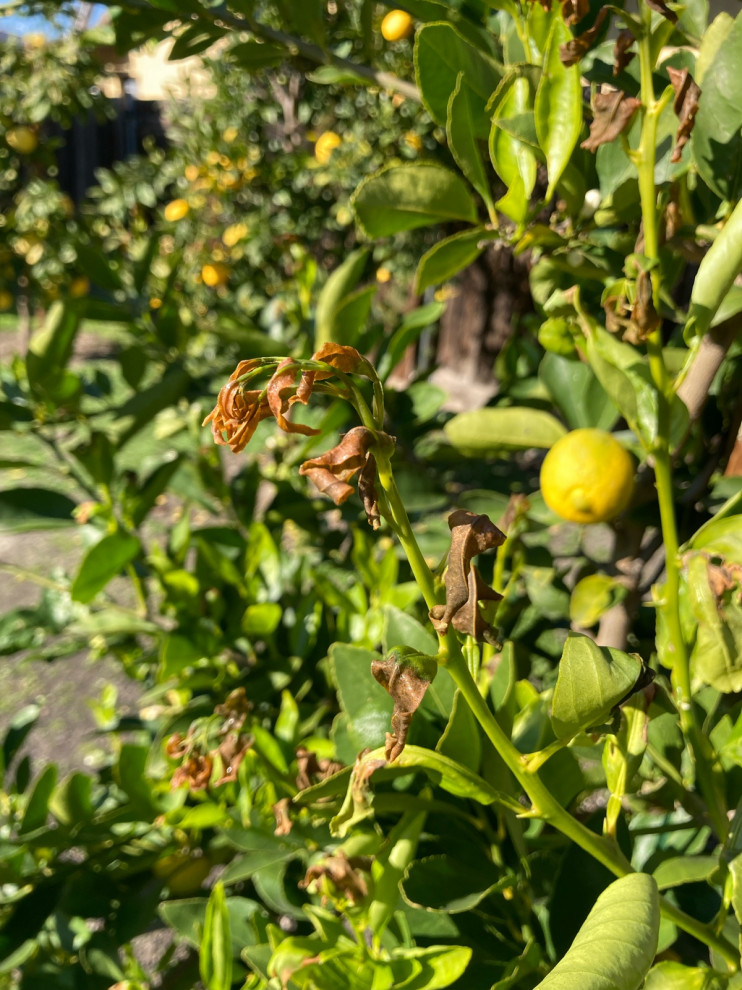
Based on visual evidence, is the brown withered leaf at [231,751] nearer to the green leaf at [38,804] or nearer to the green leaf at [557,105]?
the green leaf at [38,804]

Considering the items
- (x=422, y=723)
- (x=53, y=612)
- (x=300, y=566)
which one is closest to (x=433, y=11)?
(x=422, y=723)

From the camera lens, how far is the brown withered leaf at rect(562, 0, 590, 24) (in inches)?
15.8

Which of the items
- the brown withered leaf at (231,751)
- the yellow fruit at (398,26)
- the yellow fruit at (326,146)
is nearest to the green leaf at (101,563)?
the brown withered leaf at (231,751)

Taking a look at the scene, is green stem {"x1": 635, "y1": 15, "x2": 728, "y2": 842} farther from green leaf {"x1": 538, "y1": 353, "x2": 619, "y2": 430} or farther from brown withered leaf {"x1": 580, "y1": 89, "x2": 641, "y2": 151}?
green leaf {"x1": 538, "y1": 353, "x2": 619, "y2": 430}

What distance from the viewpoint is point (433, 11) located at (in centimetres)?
50

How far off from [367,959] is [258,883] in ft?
0.66

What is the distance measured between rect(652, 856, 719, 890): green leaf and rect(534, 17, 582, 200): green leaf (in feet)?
1.23

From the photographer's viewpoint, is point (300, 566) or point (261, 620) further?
point (300, 566)

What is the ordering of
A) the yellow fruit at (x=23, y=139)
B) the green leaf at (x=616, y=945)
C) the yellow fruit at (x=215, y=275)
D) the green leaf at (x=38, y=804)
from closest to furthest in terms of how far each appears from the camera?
the green leaf at (x=616, y=945)
the green leaf at (x=38, y=804)
the yellow fruit at (x=215, y=275)
the yellow fruit at (x=23, y=139)

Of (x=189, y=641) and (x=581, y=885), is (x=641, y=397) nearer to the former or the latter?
(x=581, y=885)

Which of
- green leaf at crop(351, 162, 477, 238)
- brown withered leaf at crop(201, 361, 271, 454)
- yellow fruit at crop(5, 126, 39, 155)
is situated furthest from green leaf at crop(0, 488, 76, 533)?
yellow fruit at crop(5, 126, 39, 155)

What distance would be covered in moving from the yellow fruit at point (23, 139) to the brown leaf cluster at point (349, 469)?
3397mm

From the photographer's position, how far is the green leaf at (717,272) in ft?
1.21

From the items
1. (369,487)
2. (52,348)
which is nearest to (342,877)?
(369,487)
